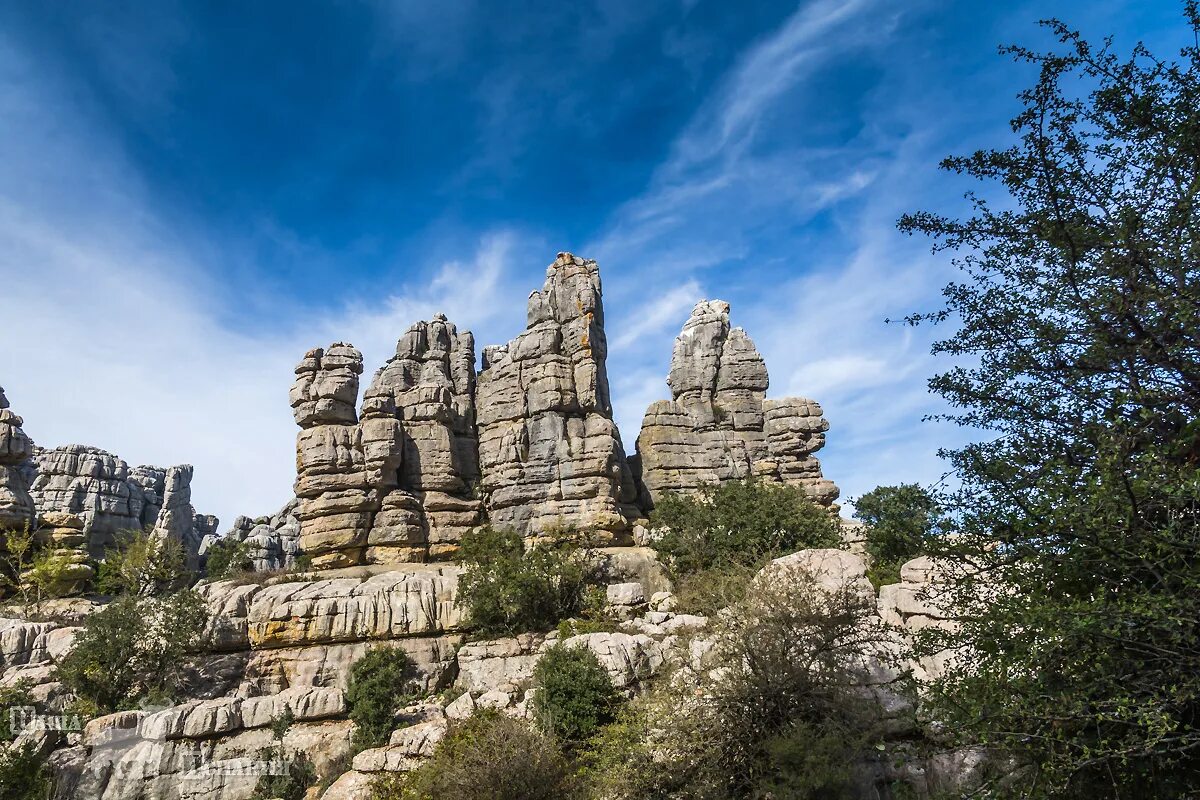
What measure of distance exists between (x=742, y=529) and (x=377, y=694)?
16774 millimetres

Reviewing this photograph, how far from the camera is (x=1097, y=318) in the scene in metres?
8.16

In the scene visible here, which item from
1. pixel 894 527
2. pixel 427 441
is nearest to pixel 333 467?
pixel 427 441

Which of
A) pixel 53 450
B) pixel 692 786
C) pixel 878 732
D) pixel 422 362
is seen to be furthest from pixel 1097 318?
pixel 53 450

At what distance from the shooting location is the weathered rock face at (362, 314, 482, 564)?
35656 millimetres

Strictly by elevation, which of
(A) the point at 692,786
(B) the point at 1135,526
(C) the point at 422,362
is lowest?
(A) the point at 692,786

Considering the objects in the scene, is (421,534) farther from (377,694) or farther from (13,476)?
(13,476)

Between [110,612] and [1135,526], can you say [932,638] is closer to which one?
[1135,526]

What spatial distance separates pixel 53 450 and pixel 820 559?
6066 centimetres

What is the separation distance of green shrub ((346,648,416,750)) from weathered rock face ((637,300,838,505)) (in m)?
20.7

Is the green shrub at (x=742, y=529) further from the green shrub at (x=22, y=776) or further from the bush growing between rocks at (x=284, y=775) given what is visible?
the green shrub at (x=22, y=776)

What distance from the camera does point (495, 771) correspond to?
47.4ft

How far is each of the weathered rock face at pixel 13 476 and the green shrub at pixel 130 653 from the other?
17.2 m

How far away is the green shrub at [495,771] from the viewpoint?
1438cm

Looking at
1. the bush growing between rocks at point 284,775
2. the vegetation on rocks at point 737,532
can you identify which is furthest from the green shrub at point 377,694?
the vegetation on rocks at point 737,532
